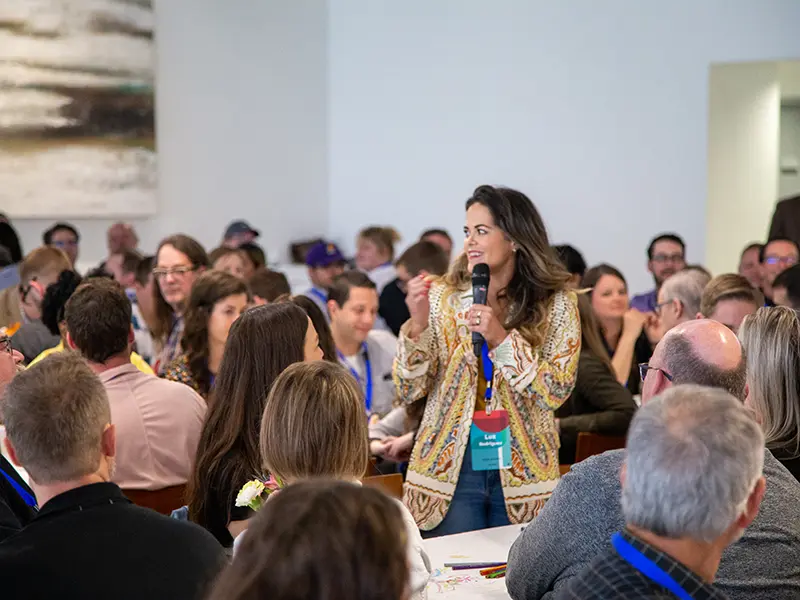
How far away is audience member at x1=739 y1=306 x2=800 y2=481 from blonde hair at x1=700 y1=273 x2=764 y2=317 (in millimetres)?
1563

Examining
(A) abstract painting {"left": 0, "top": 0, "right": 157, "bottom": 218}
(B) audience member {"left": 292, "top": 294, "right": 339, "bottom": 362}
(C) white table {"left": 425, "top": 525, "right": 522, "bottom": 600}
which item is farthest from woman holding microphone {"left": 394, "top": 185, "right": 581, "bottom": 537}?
(A) abstract painting {"left": 0, "top": 0, "right": 157, "bottom": 218}

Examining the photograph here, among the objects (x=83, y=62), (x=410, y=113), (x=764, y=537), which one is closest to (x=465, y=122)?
(x=410, y=113)

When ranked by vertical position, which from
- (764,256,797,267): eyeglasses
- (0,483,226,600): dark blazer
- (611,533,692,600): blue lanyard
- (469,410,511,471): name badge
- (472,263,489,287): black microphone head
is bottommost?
(469,410,511,471): name badge

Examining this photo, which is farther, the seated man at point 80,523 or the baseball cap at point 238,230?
the baseball cap at point 238,230

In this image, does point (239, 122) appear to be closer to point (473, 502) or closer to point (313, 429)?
point (473, 502)

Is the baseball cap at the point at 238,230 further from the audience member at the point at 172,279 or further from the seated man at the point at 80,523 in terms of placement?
the seated man at the point at 80,523

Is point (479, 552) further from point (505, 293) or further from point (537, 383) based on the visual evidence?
point (505, 293)

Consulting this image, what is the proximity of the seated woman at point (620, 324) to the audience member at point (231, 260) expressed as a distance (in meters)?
2.14

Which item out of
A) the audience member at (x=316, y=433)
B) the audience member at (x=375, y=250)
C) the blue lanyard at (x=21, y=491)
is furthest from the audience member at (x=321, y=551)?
the audience member at (x=375, y=250)

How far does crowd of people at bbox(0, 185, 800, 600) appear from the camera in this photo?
1.69m

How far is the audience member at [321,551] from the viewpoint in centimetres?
130

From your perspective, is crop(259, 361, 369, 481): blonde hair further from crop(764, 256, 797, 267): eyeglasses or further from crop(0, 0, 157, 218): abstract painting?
crop(0, 0, 157, 218): abstract painting

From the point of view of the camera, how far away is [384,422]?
15.1ft

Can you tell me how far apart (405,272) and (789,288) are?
264cm
